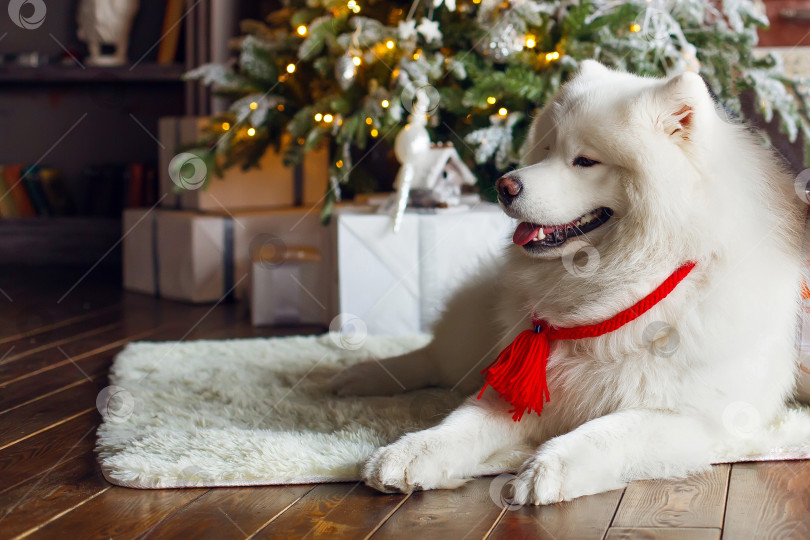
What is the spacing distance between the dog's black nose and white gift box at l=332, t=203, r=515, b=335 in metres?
1.20

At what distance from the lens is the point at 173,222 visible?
343 cm

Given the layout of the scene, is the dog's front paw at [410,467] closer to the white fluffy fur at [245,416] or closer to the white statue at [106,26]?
the white fluffy fur at [245,416]

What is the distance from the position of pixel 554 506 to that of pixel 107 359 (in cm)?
159

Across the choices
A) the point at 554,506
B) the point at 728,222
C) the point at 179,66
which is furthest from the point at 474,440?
the point at 179,66

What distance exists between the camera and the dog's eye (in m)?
1.36

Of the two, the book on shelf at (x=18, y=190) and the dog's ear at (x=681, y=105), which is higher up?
the dog's ear at (x=681, y=105)

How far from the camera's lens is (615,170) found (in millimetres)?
1342

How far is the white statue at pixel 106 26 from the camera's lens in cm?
409

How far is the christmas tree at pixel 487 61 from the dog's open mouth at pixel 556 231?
3.67 feet

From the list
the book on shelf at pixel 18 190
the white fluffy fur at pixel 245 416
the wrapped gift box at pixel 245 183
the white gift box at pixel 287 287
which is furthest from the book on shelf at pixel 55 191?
the white fluffy fur at pixel 245 416

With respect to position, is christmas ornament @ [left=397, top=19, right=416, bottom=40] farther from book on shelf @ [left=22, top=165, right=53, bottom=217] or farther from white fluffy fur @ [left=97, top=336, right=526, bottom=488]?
book on shelf @ [left=22, top=165, right=53, bottom=217]

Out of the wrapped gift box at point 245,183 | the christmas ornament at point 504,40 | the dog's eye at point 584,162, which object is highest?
the christmas ornament at point 504,40

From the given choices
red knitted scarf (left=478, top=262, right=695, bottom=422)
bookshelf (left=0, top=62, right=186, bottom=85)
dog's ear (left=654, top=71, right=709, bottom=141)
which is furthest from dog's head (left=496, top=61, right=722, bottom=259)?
bookshelf (left=0, top=62, right=186, bottom=85)

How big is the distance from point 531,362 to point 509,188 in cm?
32
